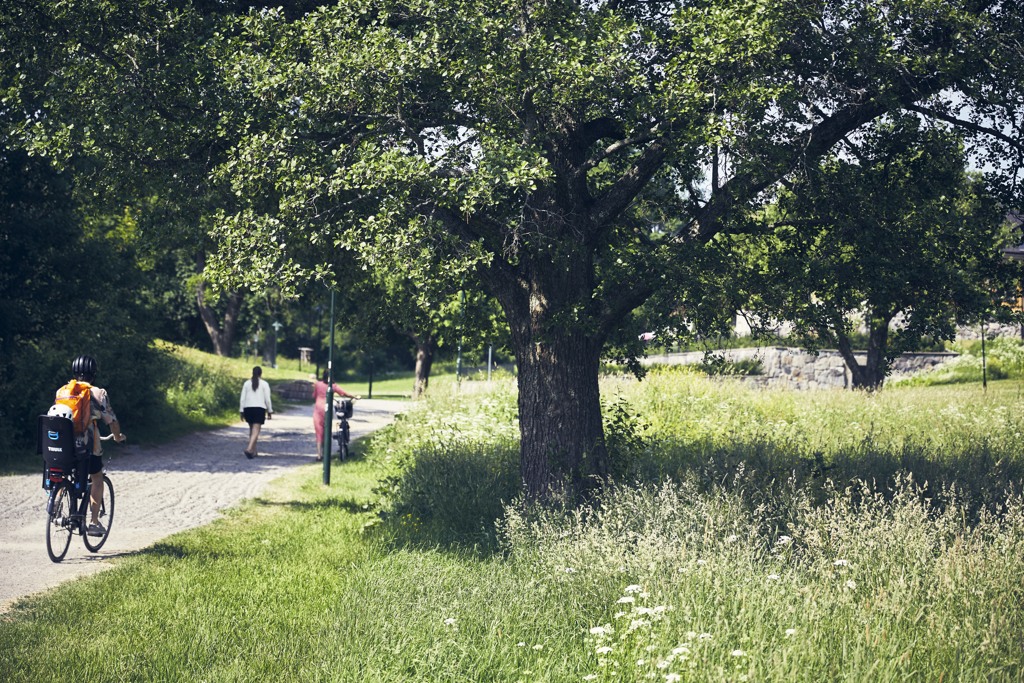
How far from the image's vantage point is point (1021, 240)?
9141 mm

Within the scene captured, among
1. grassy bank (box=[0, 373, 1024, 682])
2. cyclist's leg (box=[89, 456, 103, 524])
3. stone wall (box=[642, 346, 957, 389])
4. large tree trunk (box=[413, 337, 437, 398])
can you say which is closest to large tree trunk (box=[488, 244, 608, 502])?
grassy bank (box=[0, 373, 1024, 682])

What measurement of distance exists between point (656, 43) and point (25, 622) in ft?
24.2

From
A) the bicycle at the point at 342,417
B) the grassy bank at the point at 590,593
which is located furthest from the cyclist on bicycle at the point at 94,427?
the bicycle at the point at 342,417

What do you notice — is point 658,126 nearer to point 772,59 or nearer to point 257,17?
point 772,59

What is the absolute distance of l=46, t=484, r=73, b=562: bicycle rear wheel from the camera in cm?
851

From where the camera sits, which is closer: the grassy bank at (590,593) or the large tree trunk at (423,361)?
the grassy bank at (590,593)

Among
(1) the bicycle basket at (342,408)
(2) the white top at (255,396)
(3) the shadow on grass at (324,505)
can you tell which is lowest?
(3) the shadow on grass at (324,505)

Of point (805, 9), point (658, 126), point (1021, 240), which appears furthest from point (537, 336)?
point (1021, 240)

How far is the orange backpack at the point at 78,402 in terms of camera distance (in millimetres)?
8609

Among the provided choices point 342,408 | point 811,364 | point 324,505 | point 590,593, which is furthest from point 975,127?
point 811,364

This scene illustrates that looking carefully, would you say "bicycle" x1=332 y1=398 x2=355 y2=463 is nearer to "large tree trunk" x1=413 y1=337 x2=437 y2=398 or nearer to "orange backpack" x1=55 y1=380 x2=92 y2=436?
"orange backpack" x1=55 y1=380 x2=92 y2=436

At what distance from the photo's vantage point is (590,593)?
6172 mm

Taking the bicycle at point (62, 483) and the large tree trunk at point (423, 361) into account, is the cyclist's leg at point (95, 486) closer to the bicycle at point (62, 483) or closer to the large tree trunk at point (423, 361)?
the bicycle at point (62, 483)

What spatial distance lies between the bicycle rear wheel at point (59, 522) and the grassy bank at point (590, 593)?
2.54 ft
